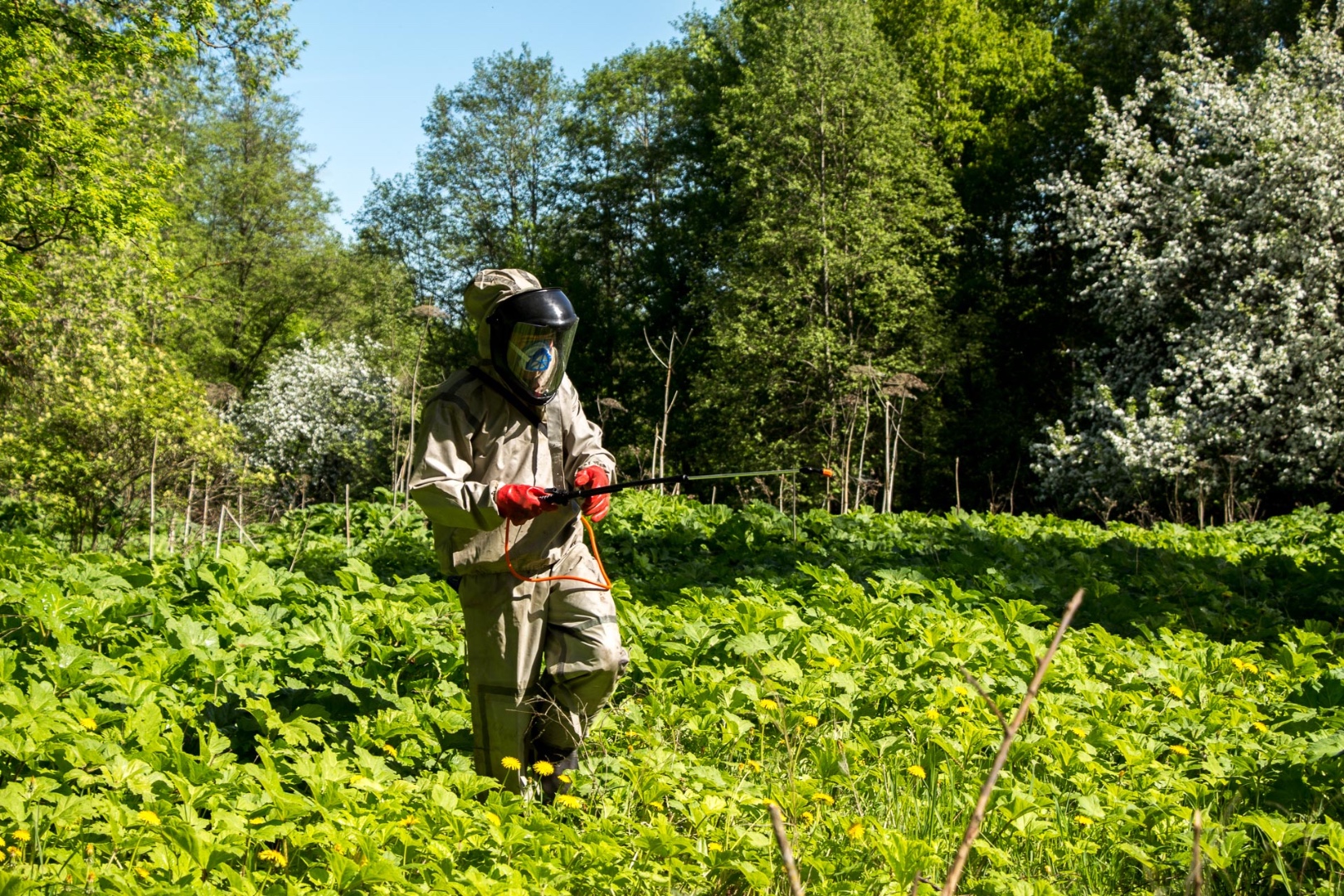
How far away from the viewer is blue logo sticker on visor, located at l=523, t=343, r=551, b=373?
440cm

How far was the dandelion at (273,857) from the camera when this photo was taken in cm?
341

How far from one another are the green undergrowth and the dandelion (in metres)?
0.01

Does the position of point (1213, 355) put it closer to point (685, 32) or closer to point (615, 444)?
point (615, 444)

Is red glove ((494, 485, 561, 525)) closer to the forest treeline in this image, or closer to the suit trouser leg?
the suit trouser leg

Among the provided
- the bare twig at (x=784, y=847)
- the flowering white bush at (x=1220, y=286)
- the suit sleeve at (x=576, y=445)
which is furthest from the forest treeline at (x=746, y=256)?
the bare twig at (x=784, y=847)

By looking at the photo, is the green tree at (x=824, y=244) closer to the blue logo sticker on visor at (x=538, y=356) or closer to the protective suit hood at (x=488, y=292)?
the protective suit hood at (x=488, y=292)

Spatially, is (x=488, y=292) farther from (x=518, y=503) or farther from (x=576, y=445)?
(x=518, y=503)

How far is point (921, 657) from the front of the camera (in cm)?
578

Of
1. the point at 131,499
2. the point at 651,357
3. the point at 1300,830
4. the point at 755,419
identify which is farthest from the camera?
the point at 651,357

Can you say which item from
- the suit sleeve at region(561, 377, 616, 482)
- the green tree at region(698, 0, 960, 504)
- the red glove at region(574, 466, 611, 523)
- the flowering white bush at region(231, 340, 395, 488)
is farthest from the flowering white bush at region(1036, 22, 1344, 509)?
the flowering white bush at region(231, 340, 395, 488)

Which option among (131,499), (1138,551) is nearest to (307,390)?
(131,499)

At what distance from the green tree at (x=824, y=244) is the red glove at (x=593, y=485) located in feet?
75.9

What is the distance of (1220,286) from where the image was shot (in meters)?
21.0

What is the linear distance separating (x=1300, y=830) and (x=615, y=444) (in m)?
33.4
